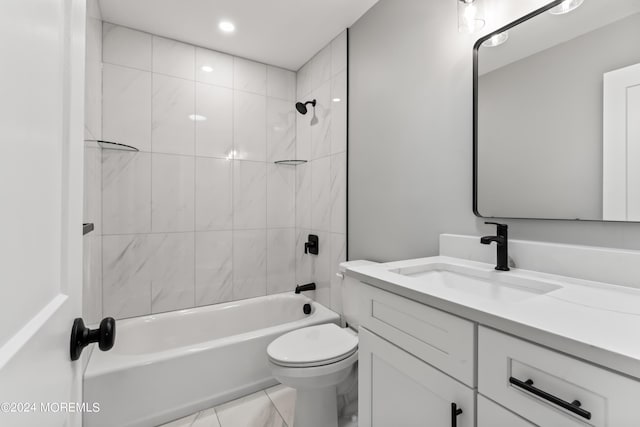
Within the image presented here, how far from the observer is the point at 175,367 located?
162 centimetres

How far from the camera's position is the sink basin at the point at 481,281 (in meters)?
0.93

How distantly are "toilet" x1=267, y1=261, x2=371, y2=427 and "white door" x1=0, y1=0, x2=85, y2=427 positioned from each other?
979 mm

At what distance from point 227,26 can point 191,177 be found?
3.73ft

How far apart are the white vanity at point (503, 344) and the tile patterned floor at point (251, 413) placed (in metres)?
0.77

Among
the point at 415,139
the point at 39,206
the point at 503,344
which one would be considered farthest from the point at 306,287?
the point at 39,206

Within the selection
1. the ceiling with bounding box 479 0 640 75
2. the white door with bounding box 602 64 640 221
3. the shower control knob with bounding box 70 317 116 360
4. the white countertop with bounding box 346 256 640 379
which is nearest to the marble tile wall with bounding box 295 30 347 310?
the ceiling with bounding box 479 0 640 75

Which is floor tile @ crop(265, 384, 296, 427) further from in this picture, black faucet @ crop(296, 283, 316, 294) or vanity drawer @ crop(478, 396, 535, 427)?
vanity drawer @ crop(478, 396, 535, 427)

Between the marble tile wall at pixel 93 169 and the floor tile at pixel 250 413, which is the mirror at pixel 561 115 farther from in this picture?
the marble tile wall at pixel 93 169

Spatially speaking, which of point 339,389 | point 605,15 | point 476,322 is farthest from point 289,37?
point 339,389

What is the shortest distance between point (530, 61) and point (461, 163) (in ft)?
1.47

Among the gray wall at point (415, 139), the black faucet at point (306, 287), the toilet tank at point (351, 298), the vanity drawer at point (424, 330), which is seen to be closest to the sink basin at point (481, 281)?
the vanity drawer at point (424, 330)

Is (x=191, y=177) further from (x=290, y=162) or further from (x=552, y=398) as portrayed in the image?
(x=552, y=398)

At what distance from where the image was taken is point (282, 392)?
72.9 inches

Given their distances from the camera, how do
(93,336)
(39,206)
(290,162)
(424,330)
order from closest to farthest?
(39,206)
(93,336)
(424,330)
(290,162)
